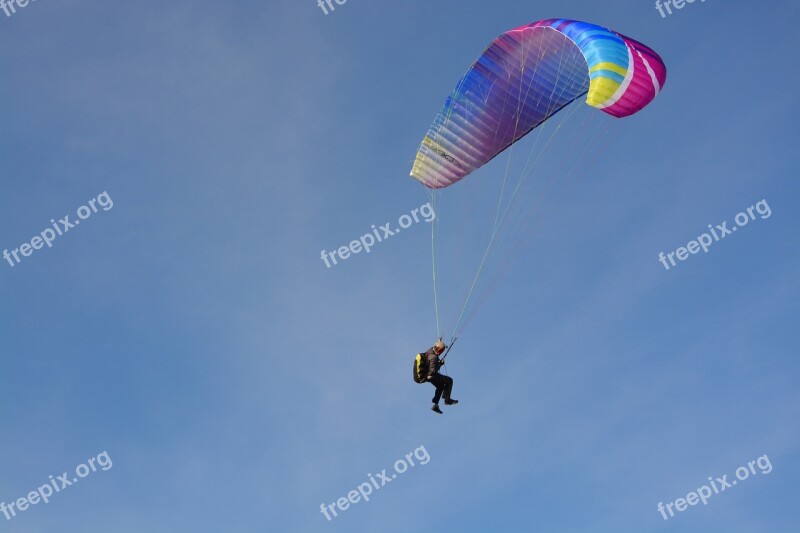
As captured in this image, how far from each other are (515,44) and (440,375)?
8.75 meters

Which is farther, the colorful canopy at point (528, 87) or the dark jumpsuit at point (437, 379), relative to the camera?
the dark jumpsuit at point (437, 379)

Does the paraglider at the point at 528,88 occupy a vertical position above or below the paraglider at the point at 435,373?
above

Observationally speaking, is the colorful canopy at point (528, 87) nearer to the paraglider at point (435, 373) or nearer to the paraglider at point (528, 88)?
the paraglider at point (528, 88)

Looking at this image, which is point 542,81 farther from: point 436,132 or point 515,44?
point 436,132

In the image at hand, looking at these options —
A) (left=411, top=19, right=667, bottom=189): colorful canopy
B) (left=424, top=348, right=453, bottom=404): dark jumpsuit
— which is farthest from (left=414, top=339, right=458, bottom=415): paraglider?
(left=411, top=19, right=667, bottom=189): colorful canopy

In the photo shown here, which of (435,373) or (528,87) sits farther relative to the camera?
(528,87)

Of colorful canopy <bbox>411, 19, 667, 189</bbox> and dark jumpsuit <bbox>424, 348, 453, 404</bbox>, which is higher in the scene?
colorful canopy <bbox>411, 19, 667, 189</bbox>

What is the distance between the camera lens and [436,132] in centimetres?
2967

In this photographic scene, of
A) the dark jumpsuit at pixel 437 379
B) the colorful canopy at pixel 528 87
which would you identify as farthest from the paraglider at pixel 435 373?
the colorful canopy at pixel 528 87

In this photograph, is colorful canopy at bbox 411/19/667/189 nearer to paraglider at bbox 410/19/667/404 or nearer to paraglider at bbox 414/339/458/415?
paraglider at bbox 410/19/667/404

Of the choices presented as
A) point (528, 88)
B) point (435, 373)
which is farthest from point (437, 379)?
point (528, 88)

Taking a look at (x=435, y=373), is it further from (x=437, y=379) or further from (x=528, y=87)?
(x=528, y=87)

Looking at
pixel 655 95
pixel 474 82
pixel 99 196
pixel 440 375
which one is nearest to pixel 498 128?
pixel 474 82

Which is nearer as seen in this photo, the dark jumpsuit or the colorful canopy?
the colorful canopy
